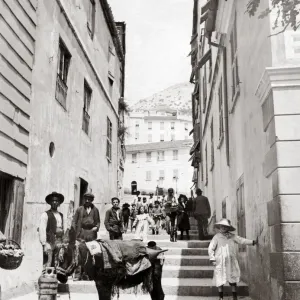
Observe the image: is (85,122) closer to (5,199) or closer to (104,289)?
(5,199)

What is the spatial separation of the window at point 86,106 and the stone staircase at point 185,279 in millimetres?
4381

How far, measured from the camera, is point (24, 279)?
28.1 feet

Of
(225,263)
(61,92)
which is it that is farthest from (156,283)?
(61,92)

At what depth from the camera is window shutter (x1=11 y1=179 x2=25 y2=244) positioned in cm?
830

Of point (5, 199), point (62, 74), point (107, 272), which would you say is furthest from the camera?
point (62, 74)

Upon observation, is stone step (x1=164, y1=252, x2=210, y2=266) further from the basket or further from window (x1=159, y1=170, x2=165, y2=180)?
window (x1=159, y1=170, x2=165, y2=180)

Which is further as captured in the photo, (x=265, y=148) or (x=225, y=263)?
(x=225, y=263)

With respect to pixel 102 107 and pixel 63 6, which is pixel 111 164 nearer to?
pixel 102 107

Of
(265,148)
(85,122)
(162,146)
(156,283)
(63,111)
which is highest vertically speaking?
(162,146)

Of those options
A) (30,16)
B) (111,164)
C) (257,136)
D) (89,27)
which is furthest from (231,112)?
(111,164)

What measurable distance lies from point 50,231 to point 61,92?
4505 mm

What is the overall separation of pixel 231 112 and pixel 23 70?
461cm

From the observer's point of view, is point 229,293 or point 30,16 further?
point 30,16

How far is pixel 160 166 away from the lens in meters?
64.8
